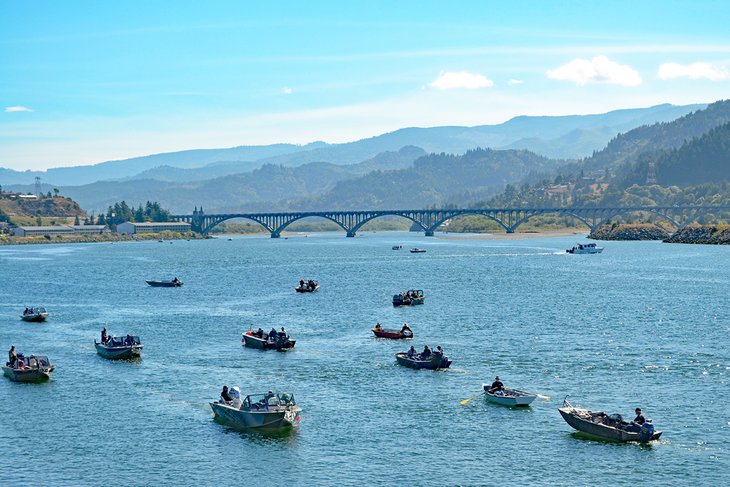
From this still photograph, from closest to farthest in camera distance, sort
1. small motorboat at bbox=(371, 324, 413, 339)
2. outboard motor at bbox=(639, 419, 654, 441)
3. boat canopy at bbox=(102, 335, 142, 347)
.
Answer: outboard motor at bbox=(639, 419, 654, 441) < boat canopy at bbox=(102, 335, 142, 347) < small motorboat at bbox=(371, 324, 413, 339)

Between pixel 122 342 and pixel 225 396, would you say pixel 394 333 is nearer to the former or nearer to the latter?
pixel 122 342

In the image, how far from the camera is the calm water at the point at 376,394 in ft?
185

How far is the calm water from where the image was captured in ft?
185

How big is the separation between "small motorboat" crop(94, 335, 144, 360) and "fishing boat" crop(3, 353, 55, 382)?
9.64 metres

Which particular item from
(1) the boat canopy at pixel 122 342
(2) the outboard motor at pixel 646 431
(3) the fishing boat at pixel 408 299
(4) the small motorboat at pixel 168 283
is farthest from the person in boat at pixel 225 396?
(4) the small motorboat at pixel 168 283

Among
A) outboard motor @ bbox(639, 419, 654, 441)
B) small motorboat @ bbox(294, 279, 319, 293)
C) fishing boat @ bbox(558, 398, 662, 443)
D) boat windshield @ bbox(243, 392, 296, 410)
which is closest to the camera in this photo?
outboard motor @ bbox(639, 419, 654, 441)

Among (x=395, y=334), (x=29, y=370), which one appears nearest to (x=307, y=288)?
(x=395, y=334)

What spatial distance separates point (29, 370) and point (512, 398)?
4051 cm

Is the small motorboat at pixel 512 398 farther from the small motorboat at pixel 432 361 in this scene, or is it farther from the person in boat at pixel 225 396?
the person in boat at pixel 225 396

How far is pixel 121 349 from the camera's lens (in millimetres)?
91500

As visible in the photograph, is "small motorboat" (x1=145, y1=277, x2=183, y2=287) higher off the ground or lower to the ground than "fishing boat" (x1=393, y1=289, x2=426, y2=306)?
lower

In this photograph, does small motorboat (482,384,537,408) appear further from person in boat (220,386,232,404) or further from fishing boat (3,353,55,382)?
fishing boat (3,353,55,382)

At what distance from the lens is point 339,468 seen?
5656 centimetres

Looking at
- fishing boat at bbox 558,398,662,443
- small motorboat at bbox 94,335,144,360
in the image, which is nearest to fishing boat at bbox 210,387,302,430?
fishing boat at bbox 558,398,662,443
